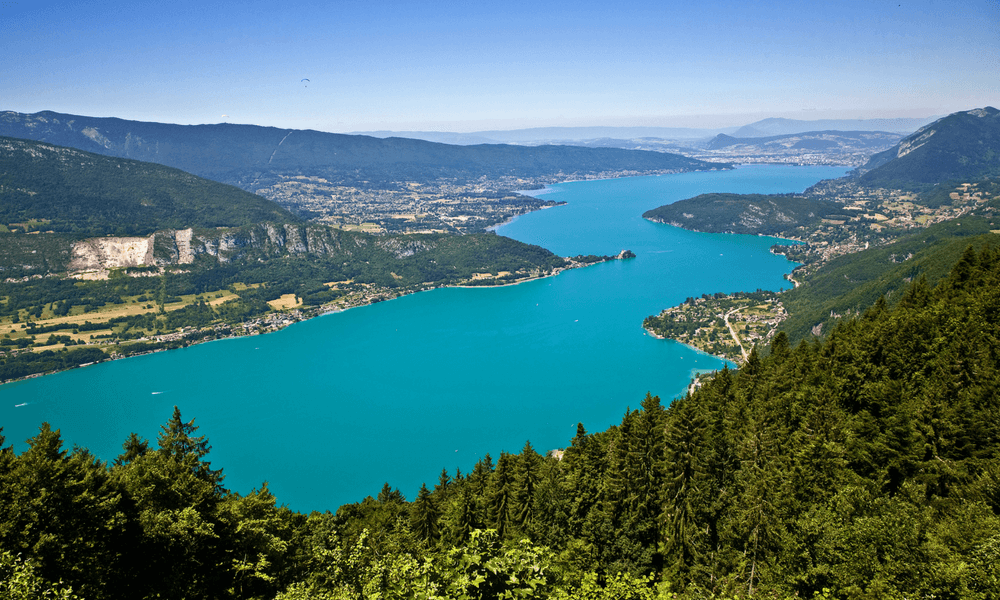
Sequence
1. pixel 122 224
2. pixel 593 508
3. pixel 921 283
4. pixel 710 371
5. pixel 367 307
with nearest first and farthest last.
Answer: pixel 593 508, pixel 921 283, pixel 710 371, pixel 367 307, pixel 122 224

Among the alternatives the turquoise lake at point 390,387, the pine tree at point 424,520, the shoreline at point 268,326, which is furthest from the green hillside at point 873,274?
the shoreline at point 268,326

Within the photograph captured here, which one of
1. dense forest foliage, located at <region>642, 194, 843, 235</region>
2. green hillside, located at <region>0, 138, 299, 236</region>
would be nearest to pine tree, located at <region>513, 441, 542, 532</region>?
green hillside, located at <region>0, 138, 299, 236</region>

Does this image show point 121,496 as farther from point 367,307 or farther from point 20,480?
point 367,307

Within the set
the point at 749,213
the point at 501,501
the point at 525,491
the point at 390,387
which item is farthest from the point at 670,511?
the point at 749,213

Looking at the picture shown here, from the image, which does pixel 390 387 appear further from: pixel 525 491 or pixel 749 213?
pixel 749 213

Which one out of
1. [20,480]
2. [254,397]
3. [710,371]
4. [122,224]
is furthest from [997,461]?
[122,224]

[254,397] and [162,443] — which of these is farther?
[254,397]

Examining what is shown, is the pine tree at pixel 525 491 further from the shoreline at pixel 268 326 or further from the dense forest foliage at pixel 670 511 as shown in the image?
the shoreline at pixel 268 326
